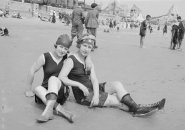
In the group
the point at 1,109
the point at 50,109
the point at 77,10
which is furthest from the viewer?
the point at 77,10

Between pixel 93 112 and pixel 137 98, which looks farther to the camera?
pixel 137 98

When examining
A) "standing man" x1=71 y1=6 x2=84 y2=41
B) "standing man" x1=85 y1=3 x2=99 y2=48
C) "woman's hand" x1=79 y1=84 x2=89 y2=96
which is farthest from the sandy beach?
"standing man" x1=71 y1=6 x2=84 y2=41

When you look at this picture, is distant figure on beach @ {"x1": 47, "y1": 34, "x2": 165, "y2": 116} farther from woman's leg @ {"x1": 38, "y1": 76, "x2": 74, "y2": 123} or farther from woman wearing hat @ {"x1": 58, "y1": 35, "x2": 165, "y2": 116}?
woman's leg @ {"x1": 38, "y1": 76, "x2": 74, "y2": 123}

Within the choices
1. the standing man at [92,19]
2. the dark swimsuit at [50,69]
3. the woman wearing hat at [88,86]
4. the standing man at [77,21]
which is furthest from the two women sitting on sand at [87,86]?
the standing man at [77,21]

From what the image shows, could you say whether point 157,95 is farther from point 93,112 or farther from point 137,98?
point 93,112

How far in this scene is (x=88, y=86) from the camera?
447cm

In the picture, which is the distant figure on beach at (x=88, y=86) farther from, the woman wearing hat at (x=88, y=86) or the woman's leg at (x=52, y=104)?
the woman's leg at (x=52, y=104)

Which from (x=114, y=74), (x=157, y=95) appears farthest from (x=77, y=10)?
(x=157, y=95)

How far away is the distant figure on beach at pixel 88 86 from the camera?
13.9 ft

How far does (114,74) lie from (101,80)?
818 millimetres

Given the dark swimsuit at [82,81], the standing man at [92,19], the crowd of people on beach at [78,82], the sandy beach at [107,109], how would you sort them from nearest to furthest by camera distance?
the sandy beach at [107,109] < the crowd of people on beach at [78,82] < the dark swimsuit at [82,81] < the standing man at [92,19]

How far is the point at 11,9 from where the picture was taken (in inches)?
2210

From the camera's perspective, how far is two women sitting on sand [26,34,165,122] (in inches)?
163

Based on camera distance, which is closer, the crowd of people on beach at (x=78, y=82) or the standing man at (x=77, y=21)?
the crowd of people on beach at (x=78, y=82)
